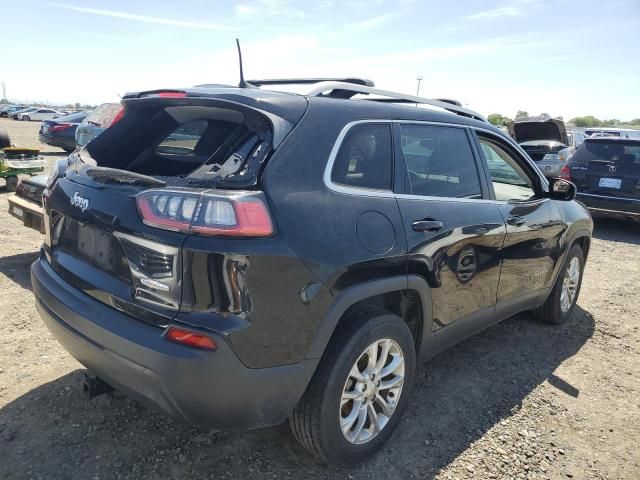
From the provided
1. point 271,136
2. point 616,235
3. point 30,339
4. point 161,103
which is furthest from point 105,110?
point 616,235

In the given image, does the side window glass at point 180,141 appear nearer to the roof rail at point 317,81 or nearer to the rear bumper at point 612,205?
the roof rail at point 317,81

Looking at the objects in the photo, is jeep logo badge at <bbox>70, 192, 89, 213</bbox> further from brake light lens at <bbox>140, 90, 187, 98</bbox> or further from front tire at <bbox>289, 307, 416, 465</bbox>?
front tire at <bbox>289, 307, 416, 465</bbox>

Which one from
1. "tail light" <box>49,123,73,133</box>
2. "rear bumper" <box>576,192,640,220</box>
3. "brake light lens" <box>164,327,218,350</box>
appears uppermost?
"brake light lens" <box>164,327,218,350</box>

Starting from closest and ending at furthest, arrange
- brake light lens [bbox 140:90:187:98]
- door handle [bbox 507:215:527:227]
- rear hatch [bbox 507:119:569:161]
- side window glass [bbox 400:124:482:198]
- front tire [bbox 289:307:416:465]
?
front tire [bbox 289:307:416:465] → brake light lens [bbox 140:90:187:98] → side window glass [bbox 400:124:482:198] → door handle [bbox 507:215:527:227] → rear hatch [bbox 507:119:569:161]

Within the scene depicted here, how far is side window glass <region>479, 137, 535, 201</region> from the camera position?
354cm

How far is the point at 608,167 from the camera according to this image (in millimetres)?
8125

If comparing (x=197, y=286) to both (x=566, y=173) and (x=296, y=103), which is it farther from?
(x=566, y=173)

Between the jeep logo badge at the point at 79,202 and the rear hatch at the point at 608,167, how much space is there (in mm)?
8181

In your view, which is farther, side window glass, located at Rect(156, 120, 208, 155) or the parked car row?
side window glass, located at Rect(156, 120, 208, 155)

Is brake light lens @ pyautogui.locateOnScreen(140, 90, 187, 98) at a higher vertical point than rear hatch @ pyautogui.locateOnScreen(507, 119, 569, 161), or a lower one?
higher

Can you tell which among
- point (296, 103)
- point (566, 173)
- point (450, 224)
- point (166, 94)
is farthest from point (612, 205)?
point (166, 94)

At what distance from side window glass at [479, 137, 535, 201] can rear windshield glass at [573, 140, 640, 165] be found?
5.17 m

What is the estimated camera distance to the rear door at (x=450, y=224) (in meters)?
2.63

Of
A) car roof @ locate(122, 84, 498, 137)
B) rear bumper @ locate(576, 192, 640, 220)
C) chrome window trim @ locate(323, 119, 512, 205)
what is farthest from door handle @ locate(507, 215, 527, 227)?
rear bumper @ locate(576, 192, 640, 220)
